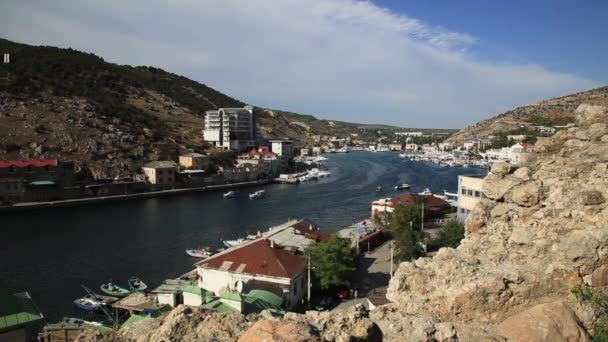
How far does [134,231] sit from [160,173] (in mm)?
20893

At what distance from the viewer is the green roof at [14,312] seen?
1045cm

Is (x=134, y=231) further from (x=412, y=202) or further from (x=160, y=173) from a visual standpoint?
(x=160, y=173)

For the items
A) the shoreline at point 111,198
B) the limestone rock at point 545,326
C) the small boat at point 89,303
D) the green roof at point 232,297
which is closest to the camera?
the limestone rock at point 545,326

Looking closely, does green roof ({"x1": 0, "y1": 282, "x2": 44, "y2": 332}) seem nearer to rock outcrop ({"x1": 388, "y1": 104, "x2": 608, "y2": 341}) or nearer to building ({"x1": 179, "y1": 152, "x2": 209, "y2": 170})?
rock outcrop ({"x1": 388, "y1": 104, "x2": 608, "y2": 341})

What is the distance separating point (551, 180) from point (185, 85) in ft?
427

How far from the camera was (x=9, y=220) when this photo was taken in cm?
3503

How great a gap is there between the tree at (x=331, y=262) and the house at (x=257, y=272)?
0.60 meters

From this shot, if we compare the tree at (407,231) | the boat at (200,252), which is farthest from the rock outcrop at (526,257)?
the boat at (200,252)

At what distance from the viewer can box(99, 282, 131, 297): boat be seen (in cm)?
1870

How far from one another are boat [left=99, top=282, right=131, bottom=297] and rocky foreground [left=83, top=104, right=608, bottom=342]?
1604 cm

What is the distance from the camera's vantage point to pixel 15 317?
34.9 feet

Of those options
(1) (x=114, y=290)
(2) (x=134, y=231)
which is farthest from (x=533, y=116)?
(1) (x=114, y=290)

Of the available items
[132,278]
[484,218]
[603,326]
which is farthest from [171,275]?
[603,326]

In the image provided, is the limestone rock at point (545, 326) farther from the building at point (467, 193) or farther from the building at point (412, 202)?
the building at point (412, 202)
